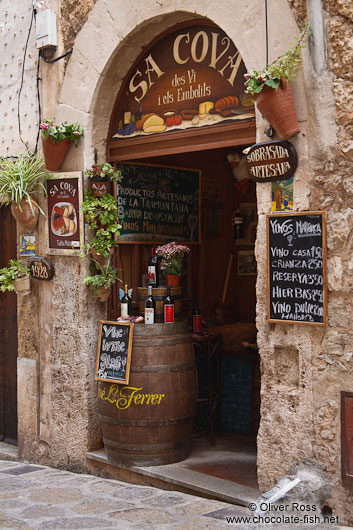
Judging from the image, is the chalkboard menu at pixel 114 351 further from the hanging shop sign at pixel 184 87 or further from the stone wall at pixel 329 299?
the hanging shop sign at pixel 184 87

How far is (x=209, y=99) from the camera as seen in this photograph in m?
4.86

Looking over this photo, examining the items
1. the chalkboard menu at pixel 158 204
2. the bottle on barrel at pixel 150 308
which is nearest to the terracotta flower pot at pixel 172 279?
the bottle on barrel at pixel 150 308

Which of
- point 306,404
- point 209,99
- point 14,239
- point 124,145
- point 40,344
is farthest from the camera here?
point 14,239

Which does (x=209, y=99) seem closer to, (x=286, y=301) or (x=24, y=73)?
(x=286, y=301)

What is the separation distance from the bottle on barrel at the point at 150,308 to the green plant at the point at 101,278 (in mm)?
320

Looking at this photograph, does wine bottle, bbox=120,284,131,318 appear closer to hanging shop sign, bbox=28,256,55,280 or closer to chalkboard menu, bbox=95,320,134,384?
chalkboard menu, bbox=95,320,134,384

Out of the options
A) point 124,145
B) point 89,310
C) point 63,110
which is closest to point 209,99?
point 124,145

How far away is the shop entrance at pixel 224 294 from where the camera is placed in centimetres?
582

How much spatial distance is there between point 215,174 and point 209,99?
1.88m

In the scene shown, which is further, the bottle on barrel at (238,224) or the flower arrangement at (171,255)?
the bottle on barrel at (238,224)

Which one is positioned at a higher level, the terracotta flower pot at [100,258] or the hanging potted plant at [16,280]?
the terracotta flower pot at [100,258]

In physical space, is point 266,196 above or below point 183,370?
above

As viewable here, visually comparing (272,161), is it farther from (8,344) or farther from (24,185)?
(8,344)

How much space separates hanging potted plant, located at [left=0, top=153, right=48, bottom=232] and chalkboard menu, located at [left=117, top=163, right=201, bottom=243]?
2.32 feet
